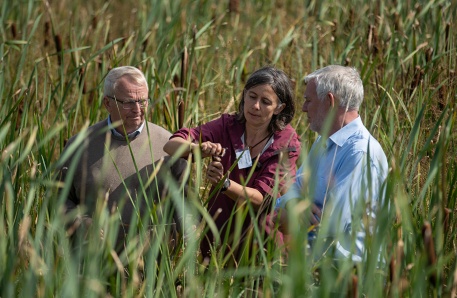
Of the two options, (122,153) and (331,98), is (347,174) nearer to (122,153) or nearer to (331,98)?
(331,98)

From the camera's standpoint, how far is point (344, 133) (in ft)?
8.73

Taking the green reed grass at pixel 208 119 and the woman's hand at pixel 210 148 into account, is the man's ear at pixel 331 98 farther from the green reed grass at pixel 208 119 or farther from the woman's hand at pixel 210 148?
the woman's hand at pixel 210 148

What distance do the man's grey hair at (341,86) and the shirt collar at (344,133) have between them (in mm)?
72

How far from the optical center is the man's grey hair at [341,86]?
2.71m

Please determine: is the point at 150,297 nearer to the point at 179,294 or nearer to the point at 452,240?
the point at 179,294

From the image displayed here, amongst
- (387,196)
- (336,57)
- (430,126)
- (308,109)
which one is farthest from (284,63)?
(387,196)

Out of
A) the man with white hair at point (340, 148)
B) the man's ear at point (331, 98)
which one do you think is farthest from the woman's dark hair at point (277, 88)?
the man's ear at point (331, 98)

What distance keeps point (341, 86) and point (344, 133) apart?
0.52 ft

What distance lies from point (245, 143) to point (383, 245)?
1072mm

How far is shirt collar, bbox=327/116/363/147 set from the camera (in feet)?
8.70

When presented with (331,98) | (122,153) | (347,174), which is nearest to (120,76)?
(122,153)

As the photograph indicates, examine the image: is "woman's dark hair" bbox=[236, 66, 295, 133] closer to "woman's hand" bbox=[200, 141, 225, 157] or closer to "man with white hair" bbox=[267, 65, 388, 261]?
"man with white hair" bbox=[267, 65, 388, 261]

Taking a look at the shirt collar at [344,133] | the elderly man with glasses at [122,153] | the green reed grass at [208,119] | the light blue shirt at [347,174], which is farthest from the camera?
the elderly man with glasses at [122,153]

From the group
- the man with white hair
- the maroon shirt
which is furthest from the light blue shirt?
the maroon shirt
